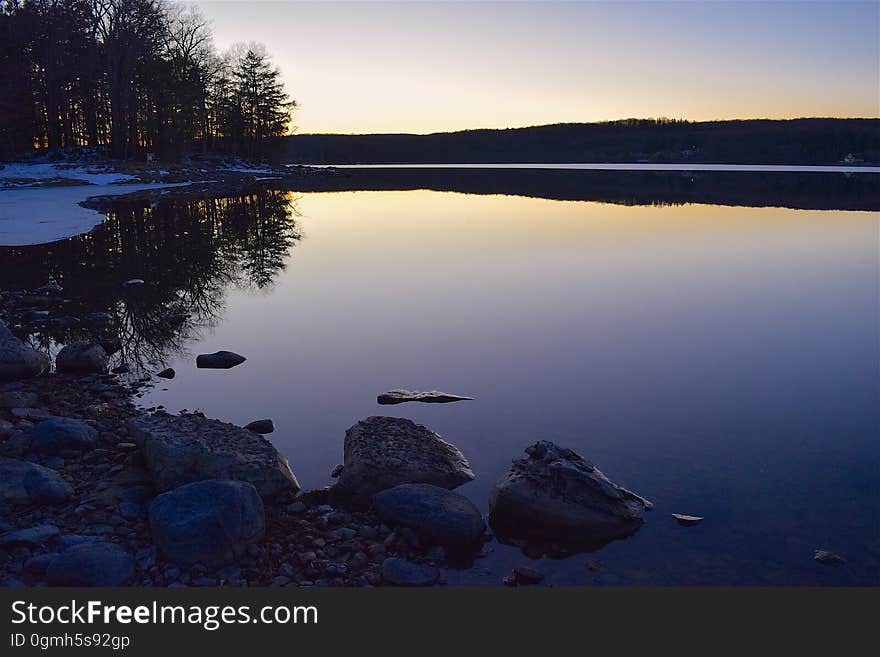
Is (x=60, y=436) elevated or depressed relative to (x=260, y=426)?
elevated

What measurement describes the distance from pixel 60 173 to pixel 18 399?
43609 millimetres

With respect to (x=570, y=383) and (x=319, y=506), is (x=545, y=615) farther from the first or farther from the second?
(x=570, y=383)

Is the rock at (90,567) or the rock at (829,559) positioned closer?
the rock at (90,567)

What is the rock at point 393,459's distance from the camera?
20.5 feet

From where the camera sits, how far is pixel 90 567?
4.74 m

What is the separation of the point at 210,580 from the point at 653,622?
3.21m

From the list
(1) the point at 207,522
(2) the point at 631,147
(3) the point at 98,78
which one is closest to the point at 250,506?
(1) the point at 207,522

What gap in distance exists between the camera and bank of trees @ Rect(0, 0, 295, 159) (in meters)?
50.6

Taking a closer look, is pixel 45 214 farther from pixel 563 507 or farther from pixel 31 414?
pixel 563 507

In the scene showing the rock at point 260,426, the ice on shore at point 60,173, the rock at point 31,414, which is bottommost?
the rock at point 260,426

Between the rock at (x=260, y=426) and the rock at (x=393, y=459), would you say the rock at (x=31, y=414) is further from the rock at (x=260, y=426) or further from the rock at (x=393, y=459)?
the rock at (x=393, y=459)

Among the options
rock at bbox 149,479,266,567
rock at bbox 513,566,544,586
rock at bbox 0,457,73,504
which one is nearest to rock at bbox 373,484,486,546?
rock at bbox 513,566,544,586

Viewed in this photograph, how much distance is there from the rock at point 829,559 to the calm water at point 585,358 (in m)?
0.08

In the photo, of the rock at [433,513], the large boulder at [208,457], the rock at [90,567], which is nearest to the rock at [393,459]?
the rock at [433,513]
